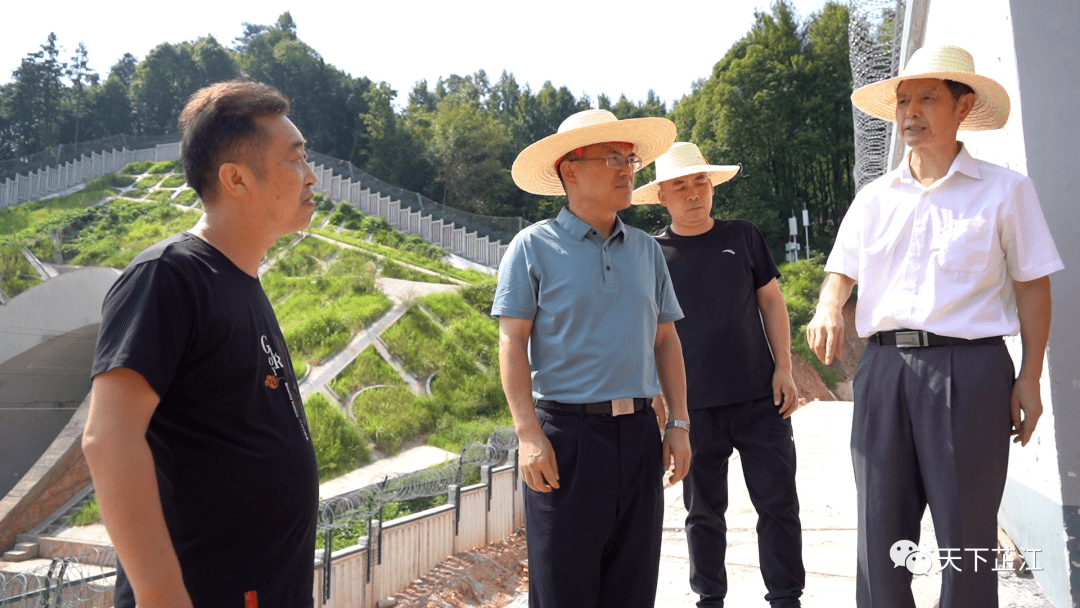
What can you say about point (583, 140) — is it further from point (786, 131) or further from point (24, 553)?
point (786, 131)

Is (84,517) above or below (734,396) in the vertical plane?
below

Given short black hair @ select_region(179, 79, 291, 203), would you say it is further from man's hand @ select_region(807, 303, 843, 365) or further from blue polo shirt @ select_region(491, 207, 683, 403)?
man's hand @ select_region(807, 303, 843, 365)

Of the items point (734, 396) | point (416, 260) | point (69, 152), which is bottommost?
point (416, 260)

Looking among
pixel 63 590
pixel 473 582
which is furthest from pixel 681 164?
pixel 63 590

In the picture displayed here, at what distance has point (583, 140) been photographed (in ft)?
8.89

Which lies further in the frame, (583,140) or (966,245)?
(583,140)

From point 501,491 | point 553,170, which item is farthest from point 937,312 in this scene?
point 501,491

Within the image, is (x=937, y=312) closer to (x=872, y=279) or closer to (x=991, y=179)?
(x=872, y=279)

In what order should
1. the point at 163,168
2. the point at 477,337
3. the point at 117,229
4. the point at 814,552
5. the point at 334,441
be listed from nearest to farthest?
the point at 814,552 < the point at 334,441 < the point at 477,337 < the point at 117,229 < the point at 163,168

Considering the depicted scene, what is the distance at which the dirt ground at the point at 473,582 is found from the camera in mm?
9602

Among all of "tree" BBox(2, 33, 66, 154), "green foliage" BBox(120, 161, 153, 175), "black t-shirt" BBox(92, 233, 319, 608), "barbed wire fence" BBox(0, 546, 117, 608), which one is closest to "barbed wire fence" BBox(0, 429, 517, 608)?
"barbed wire fence" BBox(0, 546, 117, 608)

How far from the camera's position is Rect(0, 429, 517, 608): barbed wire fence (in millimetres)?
7613

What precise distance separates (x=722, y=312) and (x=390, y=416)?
1606 cm

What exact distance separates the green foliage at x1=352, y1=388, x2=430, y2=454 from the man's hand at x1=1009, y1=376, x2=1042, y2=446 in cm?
1631
